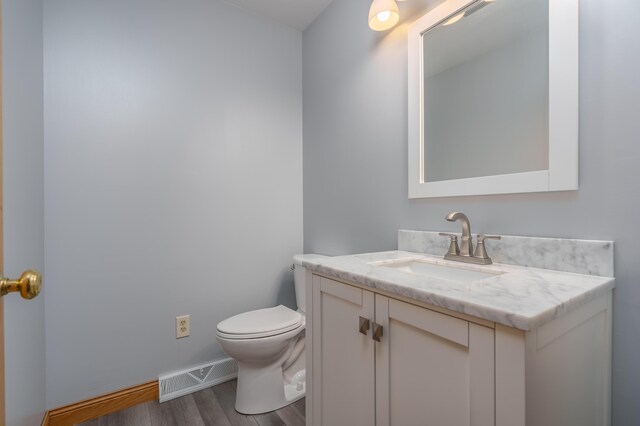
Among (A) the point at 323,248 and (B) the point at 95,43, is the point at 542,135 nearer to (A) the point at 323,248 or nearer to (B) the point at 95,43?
(A) the point at 323,248

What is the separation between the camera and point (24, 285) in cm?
53

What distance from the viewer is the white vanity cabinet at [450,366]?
561mm

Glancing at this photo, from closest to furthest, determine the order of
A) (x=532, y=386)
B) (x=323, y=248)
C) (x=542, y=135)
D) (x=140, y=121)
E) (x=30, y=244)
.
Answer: (x=532, y=386) → (x=542, y=135) → (x=30, y=244) → (x=140, y=121) → (x=323, y=248)

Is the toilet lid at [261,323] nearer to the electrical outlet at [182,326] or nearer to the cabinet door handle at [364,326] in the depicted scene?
the electrical outlet at [182,326]

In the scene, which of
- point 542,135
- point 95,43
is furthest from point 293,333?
point 95,43

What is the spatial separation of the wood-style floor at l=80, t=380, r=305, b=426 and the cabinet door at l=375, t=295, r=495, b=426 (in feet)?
2.85

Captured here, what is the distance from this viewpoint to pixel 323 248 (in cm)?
198

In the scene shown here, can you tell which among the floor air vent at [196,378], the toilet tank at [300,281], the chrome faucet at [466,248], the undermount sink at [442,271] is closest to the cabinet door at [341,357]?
the undermount sink at [442,271]

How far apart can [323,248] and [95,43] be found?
64.4 inches

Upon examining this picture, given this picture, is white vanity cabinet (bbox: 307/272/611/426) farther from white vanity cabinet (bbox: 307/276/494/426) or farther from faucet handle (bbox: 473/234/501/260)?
faucet handle (bbox: 473/234/501/260)

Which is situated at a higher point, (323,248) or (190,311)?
(323,248)

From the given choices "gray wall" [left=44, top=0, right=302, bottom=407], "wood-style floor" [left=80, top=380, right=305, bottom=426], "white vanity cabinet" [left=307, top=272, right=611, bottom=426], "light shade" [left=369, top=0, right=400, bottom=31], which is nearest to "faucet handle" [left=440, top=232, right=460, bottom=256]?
"white vanity cabinet" [left=307, top=272, right=611, bottom=426]

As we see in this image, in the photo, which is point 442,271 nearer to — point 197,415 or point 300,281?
point 300,281

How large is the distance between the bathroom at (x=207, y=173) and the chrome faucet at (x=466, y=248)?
0.25ft
